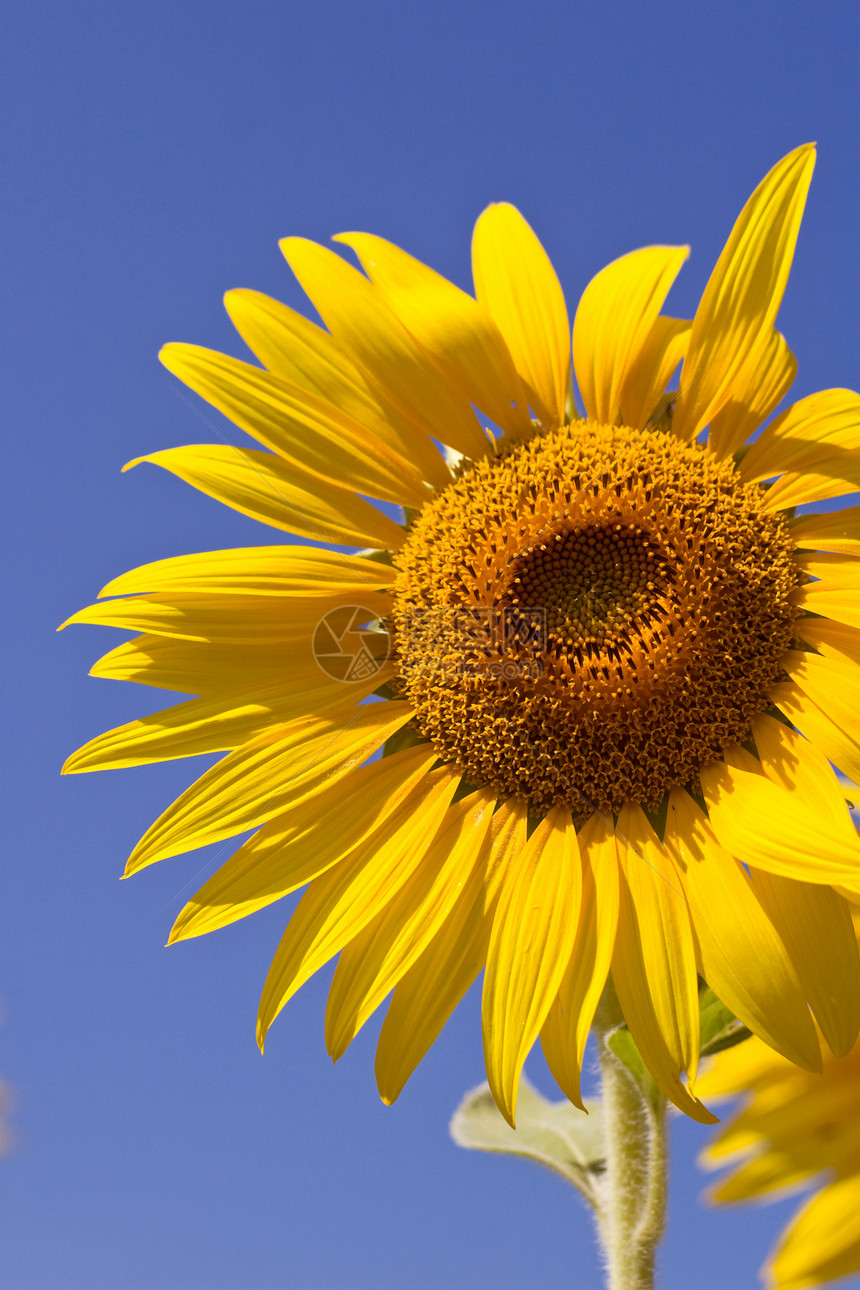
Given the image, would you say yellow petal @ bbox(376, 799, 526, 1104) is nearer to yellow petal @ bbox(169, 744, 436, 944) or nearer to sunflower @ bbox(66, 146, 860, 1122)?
sunflower @ bbox(66, 146, 860, 1122)

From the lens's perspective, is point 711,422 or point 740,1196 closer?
point 711,422

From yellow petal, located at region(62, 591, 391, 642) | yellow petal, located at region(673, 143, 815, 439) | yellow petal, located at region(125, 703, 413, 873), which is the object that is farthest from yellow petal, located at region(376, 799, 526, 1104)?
yellow petal, located at region(673, 143, 815, 439)

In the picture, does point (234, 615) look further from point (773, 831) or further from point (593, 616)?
point (773, 831)

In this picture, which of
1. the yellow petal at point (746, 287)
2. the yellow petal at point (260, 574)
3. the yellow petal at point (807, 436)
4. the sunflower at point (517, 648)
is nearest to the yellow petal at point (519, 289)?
the sunflower at point (517, 648)

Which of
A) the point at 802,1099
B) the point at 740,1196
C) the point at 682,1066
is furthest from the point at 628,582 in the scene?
the point at 740,1196

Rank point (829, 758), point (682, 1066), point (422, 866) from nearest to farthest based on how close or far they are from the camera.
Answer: point (682, 1066), point (829, 758), point (422, 866)

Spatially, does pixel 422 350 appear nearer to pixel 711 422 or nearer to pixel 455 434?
pixel 455 434

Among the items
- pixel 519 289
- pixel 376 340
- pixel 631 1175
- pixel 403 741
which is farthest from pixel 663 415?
pixel 631 1175
